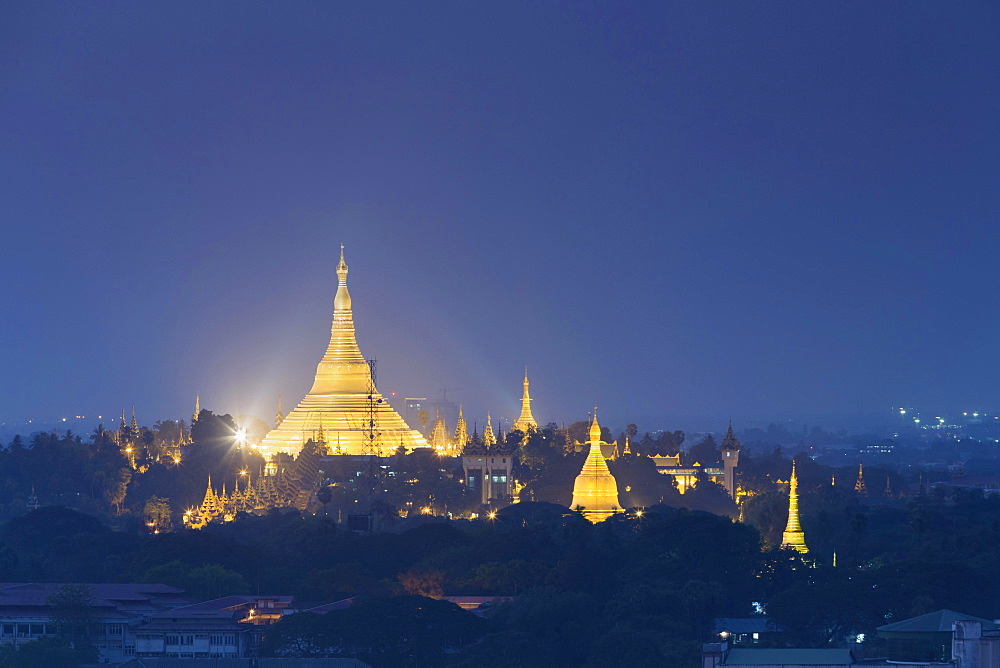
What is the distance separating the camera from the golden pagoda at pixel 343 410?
128m

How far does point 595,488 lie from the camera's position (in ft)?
353

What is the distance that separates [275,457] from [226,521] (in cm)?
1907

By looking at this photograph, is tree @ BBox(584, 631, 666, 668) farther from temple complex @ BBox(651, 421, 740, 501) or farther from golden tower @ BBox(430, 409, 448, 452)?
golden tower @ BBox(430, 409, 448, 452)

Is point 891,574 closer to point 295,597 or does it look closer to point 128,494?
point 295,597

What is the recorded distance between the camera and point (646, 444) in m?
134

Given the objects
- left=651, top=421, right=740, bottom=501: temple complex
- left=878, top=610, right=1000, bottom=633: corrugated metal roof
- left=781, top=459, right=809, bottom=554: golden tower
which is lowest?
left=878, top=610, right=1000, bottom=633: corrugated metal roof

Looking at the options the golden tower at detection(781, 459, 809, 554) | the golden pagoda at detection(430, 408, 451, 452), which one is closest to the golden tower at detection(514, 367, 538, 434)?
the golden pagoda at detection(430, 408, 451, 452)

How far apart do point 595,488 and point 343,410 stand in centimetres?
2562

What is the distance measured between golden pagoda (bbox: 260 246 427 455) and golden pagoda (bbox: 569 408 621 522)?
59.1ft

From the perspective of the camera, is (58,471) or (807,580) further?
(58,471)

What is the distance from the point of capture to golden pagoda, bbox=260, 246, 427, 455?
12812 cm

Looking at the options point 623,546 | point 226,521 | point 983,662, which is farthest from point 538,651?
point 226,521

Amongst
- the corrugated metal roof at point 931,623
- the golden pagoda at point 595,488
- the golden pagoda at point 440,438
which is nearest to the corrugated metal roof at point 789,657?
the corrugated metal roof at point 931,623

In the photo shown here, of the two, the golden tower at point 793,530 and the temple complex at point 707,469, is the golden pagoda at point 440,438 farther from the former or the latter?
the golden tower at point 793,530
